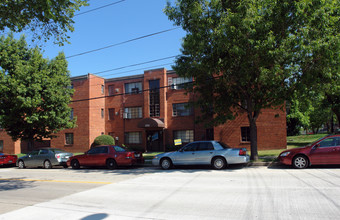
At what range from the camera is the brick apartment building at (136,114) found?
26266mm

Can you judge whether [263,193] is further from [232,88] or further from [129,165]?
[129,165]

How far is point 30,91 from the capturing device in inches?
709

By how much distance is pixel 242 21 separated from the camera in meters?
11.2

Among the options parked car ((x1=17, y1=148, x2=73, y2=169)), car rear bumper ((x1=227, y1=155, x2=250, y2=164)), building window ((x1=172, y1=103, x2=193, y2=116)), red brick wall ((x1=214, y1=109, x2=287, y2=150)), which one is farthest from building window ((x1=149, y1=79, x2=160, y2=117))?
car rear bumper ((x1=227, y1=155, x2=250, y2=164))

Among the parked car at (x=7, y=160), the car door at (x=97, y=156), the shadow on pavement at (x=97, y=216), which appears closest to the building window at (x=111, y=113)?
the parked car at (x=7, y=160)

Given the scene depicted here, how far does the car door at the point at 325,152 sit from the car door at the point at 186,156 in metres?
5.48

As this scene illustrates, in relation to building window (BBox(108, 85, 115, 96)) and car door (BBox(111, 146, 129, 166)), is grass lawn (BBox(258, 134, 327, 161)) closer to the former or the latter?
car door (BBox(111, 146, 129, 166))

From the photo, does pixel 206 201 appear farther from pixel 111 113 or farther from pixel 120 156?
pixel 111 113

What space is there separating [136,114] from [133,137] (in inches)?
103

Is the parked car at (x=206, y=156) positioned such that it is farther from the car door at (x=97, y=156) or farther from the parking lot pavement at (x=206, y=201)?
the car door at (x=97, y=156)

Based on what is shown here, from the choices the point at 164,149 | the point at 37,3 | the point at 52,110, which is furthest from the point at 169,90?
the point at 37,3

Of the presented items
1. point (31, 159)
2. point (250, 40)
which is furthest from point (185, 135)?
point (250, 40)

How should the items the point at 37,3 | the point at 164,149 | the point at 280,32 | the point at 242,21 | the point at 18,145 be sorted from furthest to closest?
the point at 18,145 → the point at 164,149 → the point at 280,32 → the point at 242,21 → the point at 37,3

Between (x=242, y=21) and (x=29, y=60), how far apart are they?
1588cm
